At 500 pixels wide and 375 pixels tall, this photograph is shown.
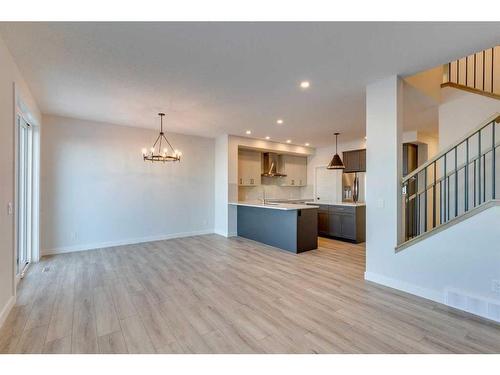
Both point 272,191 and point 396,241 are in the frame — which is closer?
point 396,241

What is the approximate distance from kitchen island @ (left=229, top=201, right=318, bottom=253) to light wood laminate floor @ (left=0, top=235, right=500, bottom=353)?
0.83 m

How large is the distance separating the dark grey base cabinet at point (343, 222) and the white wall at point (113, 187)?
3.20 meters

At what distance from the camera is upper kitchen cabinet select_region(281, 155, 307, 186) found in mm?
8267

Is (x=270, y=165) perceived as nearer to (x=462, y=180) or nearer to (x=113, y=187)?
(x=113, y=187)

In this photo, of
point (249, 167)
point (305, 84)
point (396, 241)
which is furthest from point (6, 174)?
point (249, 167)

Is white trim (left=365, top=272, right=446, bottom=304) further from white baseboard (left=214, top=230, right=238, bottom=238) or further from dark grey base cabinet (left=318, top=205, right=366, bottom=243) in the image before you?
white baseboard (left=214, top=230, right=238, bottom=238)

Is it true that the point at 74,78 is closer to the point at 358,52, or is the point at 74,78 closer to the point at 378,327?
the point at 358,52

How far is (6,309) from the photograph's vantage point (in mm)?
2451

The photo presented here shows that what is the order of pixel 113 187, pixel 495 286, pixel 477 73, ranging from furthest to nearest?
1. pixel 113 187
2. pixel 477 73
3. pixel 495 286

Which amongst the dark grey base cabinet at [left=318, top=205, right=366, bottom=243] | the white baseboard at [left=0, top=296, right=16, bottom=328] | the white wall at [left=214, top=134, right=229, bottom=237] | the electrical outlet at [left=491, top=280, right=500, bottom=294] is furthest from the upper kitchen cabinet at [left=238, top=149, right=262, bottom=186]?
the electrical outlet at [left=491, top=280, right=500, bottom=294]

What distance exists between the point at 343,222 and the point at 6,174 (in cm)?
594

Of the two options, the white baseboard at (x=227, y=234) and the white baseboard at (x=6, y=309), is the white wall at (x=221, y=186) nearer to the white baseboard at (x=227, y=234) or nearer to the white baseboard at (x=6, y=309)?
the white baseboard at (x=227, y=234)

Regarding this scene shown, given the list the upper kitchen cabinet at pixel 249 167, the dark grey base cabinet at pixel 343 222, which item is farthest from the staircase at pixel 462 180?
the upper kitchen cabinet at pixel 249 167
